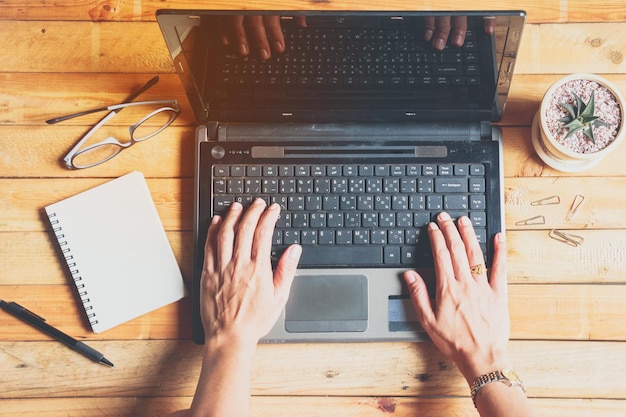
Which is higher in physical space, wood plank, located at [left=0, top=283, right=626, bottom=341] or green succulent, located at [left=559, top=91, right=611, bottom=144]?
green succulent, located at [left=559, top=91, right=611, bottom=144]

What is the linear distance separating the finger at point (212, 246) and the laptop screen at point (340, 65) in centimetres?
19

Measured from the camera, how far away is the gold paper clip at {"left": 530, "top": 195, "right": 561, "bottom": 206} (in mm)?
1020

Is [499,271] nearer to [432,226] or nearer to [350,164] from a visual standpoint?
[432,226]

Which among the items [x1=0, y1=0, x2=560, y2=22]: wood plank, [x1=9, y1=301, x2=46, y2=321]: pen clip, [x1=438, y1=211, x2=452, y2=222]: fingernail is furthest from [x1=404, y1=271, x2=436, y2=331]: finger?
[x1=9, y1=301, x2=46, y2=321]: pen clip

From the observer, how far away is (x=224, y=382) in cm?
91

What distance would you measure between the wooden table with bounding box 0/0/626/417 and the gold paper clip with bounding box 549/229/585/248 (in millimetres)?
11

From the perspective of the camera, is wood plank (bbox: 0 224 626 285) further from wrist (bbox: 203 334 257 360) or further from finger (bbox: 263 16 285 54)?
finger (bbox: 263 16 285 54)

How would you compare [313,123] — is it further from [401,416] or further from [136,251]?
[401,416]

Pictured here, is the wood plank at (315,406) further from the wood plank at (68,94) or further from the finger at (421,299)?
the wood plank at (68,94)

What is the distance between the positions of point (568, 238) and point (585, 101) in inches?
9.6

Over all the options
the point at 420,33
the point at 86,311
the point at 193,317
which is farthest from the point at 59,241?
the point at 420,33

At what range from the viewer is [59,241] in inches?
40.1

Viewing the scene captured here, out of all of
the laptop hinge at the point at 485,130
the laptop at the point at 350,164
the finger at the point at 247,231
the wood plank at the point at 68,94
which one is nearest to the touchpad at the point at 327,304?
the laptop at the point at 350,164

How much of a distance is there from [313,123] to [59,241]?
1.64 feet
